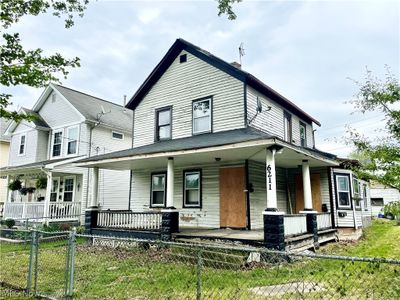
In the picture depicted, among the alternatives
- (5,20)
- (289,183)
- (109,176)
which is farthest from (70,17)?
(109,176)

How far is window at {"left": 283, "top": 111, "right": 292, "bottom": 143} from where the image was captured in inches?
569

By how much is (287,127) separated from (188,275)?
10056 millimetres

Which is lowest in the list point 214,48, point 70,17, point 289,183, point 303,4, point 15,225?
point 15,225

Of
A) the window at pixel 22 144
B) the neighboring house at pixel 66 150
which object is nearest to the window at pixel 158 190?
the neighboring house at pixel 66 150

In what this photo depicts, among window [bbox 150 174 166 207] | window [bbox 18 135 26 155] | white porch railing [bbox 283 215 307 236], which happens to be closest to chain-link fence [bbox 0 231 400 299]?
white porch railing [bbox 283 215 307 236]

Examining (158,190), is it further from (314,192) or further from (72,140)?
(72,140)

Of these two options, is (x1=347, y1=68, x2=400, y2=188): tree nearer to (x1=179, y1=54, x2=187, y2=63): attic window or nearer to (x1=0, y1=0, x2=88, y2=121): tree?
(x1=0, y1=0, x2=88, y2=121): tree

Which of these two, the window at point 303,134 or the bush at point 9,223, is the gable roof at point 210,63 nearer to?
the window at point 303,134

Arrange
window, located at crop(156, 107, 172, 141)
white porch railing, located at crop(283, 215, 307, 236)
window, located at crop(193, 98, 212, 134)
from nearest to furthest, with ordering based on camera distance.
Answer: white porch railing, located at crop(283, 215, 307, 236) < window, located at crop(193, 98, 212, 134) < window, located at crop(156, 107, 172, 141)

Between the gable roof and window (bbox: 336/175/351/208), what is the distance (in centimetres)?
397

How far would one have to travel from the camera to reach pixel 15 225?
16844mm

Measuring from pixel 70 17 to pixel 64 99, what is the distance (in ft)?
43.2

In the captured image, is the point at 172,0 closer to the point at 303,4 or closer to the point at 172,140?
the point at 303,4

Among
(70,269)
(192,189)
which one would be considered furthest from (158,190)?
(70,269)
